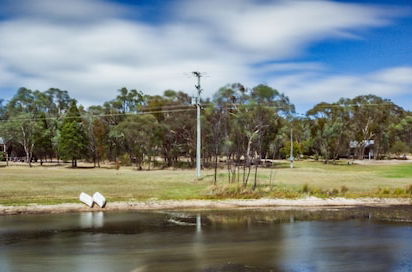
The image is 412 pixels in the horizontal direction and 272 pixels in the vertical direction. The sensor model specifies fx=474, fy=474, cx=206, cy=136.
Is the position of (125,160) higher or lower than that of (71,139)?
lower

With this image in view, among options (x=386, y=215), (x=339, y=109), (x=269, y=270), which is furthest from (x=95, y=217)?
(x=339, y=109)

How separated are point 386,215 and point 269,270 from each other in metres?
14.4

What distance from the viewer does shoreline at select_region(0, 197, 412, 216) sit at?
27203mm

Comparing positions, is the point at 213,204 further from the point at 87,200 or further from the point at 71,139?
the point at 71,139

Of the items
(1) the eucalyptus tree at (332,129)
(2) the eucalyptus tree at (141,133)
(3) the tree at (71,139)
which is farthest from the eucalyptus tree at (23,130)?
(1) the eucalyptus tree at (332,129)

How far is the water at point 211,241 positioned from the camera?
14969 mm

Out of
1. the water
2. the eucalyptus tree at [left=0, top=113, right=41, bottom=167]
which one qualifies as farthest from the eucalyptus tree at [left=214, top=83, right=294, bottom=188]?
the water

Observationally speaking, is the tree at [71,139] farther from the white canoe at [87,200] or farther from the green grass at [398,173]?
the white canoe at [87,200]

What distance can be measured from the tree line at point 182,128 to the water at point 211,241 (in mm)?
34836

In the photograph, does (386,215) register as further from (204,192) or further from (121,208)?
(121,208)

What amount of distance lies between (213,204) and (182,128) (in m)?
46.9

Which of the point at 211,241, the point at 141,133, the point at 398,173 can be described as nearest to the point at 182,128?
the point at 141,133

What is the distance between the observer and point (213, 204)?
29.5 m

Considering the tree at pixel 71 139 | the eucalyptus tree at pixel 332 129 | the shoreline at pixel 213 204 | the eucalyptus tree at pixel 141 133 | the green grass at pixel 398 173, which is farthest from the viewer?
the eucalyptus tree at pixel 332 129
